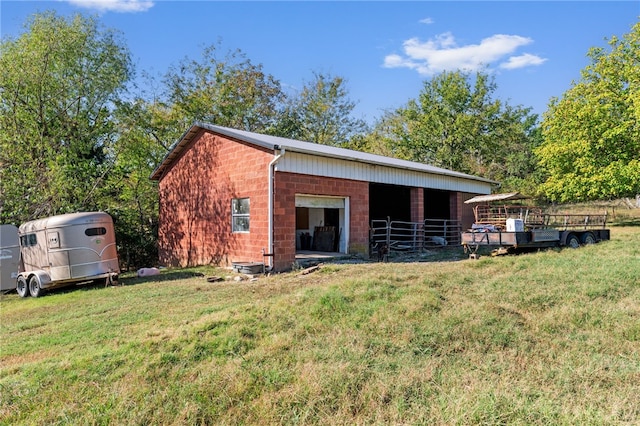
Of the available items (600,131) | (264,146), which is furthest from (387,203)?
(600,131)

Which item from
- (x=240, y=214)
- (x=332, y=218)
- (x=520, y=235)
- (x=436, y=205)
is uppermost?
(x=436, y=205)

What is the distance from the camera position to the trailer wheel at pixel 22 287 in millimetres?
11453

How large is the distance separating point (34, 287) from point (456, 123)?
30.8m

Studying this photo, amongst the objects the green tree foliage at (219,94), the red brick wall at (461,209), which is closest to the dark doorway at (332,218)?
the red brick wall at (461,209)

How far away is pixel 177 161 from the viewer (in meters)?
15.6

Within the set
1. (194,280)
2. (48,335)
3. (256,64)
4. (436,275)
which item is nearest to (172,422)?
(48,335)

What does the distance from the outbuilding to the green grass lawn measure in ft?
12.2

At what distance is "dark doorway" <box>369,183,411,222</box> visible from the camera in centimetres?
1912

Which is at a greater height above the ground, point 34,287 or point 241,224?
point 241,224

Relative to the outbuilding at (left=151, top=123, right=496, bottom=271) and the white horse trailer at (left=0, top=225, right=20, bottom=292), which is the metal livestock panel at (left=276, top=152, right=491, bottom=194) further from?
the white horse trailer at (left=0, top=225, right=20, bottom=292)

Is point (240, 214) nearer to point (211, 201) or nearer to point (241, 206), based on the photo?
point (241, 206)

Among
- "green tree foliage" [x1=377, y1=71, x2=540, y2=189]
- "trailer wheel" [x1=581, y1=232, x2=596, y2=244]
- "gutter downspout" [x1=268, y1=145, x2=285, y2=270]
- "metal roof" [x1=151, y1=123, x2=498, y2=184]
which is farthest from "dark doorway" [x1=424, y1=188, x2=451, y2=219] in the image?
"green tree foliage" [x1=377, y1=71, x2=540, y2=189]

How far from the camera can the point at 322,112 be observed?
33.5m

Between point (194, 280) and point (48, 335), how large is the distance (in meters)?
4.63
